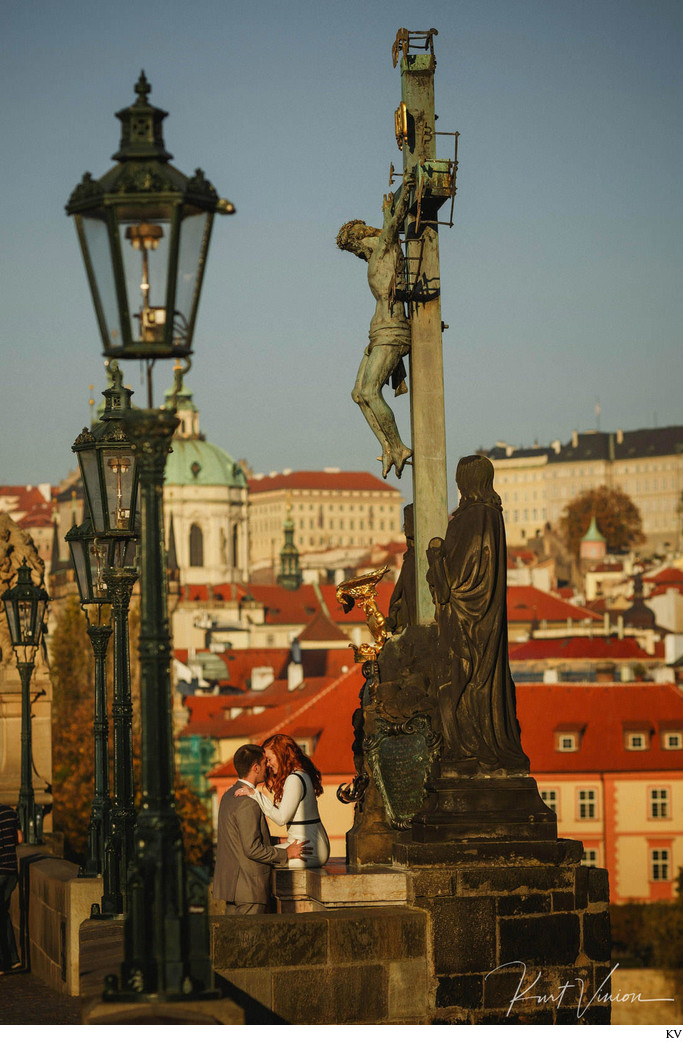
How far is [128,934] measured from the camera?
5574 millimetres

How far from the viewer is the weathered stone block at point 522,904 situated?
8.34 metres

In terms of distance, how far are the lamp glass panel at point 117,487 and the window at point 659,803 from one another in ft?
186

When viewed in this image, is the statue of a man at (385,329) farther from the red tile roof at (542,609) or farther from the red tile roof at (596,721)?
the red tile roof at (542,609)

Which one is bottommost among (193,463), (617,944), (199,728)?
(617,944)

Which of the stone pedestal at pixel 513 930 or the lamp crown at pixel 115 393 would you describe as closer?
the stone pedestal at pixel 513 930

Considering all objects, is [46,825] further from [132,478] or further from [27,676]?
[132,478]

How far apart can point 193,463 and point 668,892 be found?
387 feet

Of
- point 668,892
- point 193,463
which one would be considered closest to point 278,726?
point 668,892

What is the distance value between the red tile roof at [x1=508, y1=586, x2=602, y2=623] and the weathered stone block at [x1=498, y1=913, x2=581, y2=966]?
117046 millimetres

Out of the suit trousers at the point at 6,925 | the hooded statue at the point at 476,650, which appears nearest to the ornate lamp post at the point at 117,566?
the suit trousers at the point at 6,925

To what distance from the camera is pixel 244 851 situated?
8.91m

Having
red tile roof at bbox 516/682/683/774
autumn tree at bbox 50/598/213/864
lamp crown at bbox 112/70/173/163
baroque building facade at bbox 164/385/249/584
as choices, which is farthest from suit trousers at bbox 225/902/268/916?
baroque building facade at bbox 164/385/249/584

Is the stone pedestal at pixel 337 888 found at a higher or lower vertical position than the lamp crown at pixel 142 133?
lower

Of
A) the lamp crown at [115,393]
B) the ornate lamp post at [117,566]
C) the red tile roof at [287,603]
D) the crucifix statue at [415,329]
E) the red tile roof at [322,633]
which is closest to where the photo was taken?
the ornate lamp post at [117,566]
